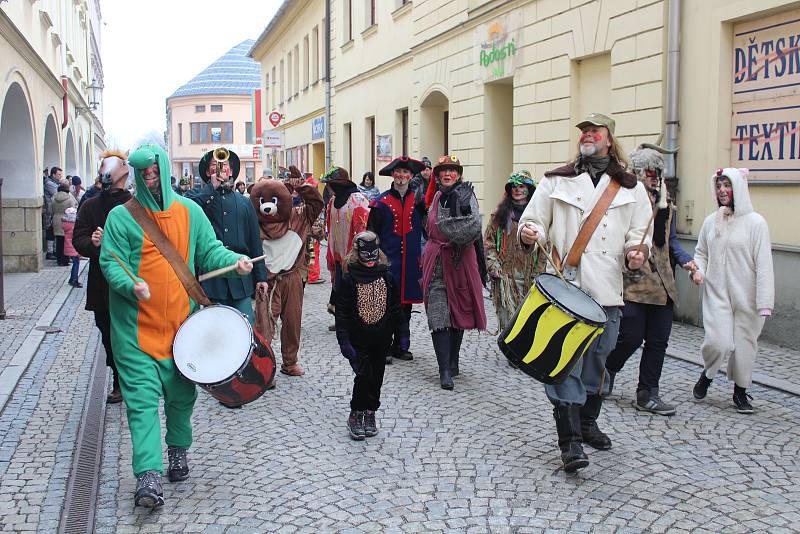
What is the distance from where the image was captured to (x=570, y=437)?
4828 mm

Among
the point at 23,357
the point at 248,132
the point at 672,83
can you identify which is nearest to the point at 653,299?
the point at 672,83

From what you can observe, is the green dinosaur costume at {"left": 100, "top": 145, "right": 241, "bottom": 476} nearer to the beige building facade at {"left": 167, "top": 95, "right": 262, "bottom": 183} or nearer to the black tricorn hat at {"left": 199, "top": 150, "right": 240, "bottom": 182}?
the black tricorn hat at {"left": 199, "top": 150, "right": 240, "bottom": 182}

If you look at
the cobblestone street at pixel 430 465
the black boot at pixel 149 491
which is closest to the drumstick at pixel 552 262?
the cobblestone street at pixel 430 465

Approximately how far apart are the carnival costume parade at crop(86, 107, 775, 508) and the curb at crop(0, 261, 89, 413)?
0.90 m

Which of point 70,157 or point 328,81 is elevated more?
point 328,81

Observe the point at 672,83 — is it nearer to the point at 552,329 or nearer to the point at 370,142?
the point at 552,329

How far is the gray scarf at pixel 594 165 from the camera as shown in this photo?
16.6 feet

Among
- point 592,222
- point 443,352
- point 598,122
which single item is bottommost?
point 443,352

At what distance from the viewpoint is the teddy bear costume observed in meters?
7.37

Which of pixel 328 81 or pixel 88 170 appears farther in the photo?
pixel 88 170

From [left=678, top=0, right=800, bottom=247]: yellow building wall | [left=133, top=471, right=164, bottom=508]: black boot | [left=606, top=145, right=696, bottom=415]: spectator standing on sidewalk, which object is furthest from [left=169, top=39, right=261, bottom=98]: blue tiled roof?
[left=133, top=471, right=164, bottom=508]: black boot

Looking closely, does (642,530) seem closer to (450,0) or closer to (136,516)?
(136,516)

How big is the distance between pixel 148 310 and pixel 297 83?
31083 mm

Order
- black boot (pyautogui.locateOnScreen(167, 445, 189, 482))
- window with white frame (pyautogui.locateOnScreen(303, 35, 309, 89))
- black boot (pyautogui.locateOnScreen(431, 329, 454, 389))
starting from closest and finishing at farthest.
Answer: black boot (pyautogui.locateOnScreen(167, 445, 189, 482)) → black boot (pyautogui.locateOnScreen(431, 329, 454, 389)) → window with white frame (pyautogui.locateOnScreen(303, 35, 309, 89))
